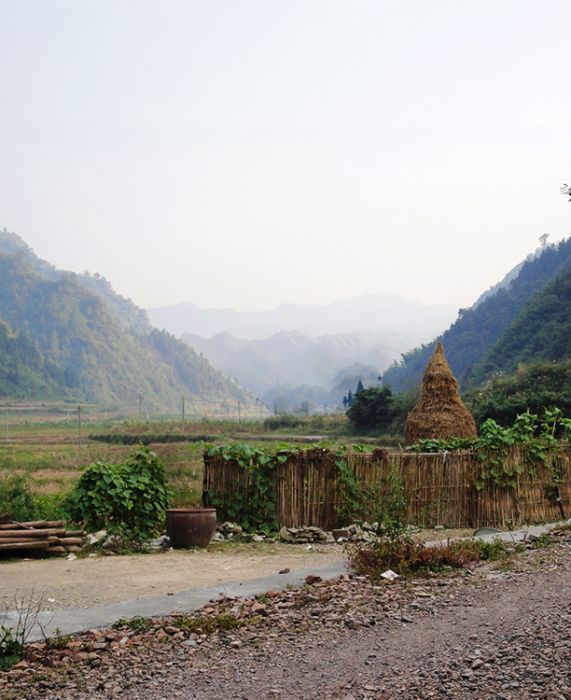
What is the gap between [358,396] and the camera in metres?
45.9

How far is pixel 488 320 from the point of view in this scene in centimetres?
9056

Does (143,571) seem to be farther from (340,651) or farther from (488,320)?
(488,320)

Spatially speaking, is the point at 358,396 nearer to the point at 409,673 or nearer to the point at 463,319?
the point at 409,673

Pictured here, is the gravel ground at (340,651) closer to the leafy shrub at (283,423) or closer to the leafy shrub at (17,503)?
the leafy shrub at (17,503)

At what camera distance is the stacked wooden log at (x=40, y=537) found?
395 inches

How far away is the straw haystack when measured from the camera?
19.0m

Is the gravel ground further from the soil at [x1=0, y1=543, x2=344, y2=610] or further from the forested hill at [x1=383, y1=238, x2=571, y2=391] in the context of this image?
the forested hill at [x1=383, y1=238, x2=571, y2=391]

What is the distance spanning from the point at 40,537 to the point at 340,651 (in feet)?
17.6

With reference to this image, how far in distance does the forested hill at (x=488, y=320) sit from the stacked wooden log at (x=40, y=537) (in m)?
74.6

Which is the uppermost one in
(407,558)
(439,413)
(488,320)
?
(488,320)

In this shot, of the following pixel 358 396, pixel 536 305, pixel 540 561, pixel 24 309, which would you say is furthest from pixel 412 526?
pixel 24 309

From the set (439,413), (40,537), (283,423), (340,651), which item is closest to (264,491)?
(40,537)

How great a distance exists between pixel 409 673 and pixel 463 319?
9205 centimetres

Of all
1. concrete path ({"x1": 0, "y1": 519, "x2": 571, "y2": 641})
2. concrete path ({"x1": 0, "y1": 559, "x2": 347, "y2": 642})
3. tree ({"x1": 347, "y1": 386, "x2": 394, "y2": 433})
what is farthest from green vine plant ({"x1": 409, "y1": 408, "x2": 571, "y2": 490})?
tree ({"x1": 347, "y1": 386, "x2": 394, "y2": 433})
